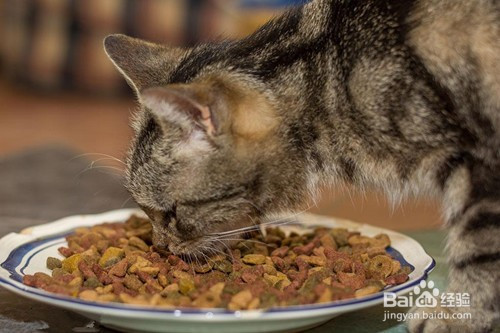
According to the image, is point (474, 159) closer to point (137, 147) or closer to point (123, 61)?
point (137, 147)

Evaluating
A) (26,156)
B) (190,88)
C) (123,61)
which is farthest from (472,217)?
(26,156)

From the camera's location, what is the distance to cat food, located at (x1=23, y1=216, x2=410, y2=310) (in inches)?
52.1

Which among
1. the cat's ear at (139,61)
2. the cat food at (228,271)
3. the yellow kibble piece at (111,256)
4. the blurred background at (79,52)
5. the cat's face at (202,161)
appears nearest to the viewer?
the cat food at (228,271)

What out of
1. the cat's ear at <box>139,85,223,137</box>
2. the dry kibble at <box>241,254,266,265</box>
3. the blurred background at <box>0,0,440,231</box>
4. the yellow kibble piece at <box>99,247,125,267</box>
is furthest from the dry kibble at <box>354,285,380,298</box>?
the blurred background at <box>0,0,440,231</box>

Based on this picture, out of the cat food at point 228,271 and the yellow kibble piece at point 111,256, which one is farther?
the yellow kibble piece at point 111,256

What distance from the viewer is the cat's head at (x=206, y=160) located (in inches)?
56.6

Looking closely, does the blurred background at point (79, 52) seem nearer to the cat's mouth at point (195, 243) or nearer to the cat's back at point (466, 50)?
the cat's mouth at point (195, 243)

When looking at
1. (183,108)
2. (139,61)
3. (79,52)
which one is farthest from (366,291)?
(79,52)

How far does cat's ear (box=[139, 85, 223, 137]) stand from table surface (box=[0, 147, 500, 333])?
16.1 inches

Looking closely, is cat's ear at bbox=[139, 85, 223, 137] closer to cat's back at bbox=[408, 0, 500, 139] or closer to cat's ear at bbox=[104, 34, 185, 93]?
cat's ear at bbox=[104, 34, 185, 93]

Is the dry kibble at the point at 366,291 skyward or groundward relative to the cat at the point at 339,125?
groundward

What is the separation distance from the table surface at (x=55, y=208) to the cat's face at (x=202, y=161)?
26cm

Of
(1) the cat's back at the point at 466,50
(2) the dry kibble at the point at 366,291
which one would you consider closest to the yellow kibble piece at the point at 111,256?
(2) the dry kibble at the point at 366,291

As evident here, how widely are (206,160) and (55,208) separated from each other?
1203mm
